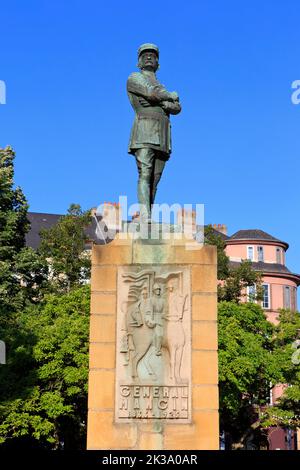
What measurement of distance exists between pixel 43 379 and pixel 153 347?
19.4m

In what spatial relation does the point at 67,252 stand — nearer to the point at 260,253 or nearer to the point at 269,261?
the point at 260,253

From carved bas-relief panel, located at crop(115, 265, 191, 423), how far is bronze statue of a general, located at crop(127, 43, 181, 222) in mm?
1507

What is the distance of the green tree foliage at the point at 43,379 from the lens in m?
29.1

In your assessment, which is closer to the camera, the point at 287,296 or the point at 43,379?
the point at 43,379

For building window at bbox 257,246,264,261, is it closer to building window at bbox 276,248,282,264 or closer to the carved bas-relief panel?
building window at bbox 276,248,282,264

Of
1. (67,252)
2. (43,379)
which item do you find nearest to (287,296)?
(67,252)

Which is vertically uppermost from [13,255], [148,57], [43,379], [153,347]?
[13,255]

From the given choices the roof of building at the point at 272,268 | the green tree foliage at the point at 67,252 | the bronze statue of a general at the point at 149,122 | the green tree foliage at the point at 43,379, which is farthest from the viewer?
the roof of building at the point at 272,268

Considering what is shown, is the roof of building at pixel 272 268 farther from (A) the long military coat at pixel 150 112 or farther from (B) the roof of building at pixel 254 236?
(A) the long military coat at pixel 150 112

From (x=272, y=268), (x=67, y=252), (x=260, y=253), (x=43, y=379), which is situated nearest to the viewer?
(x=43, y=379)

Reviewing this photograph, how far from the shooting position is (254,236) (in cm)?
6469

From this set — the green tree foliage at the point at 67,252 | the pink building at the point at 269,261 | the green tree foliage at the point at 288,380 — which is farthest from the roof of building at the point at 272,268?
the green tree foliage at the point at 67,252

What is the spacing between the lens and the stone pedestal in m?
11.9

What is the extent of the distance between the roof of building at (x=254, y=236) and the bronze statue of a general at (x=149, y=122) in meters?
51.4
